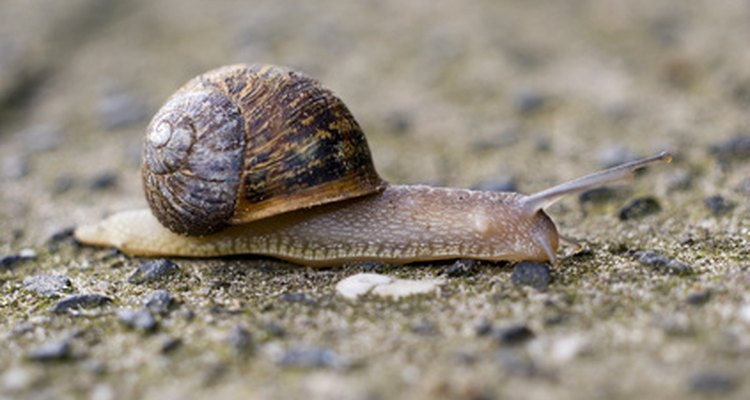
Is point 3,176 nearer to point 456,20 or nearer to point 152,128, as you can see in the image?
point 152,128

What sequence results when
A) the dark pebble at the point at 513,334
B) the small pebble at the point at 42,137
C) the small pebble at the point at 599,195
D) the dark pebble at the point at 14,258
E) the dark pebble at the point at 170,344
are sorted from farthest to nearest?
the small pebble at the point at 42,137
the small pebble at the point at 599,195
the dark pebble at the point at 14,258
the dark pebble at the point at 170,344
the dark pebble at the point at 513,334

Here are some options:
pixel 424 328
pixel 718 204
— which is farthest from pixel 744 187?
pixel 424 328

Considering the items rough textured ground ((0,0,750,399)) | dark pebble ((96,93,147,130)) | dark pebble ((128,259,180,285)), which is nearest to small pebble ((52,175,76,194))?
rough textured ground ((0,0,750,399))

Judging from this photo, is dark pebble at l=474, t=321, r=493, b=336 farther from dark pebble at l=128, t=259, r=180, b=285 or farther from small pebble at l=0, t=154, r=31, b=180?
small pebble at l=0, t=154, r=31, b=180

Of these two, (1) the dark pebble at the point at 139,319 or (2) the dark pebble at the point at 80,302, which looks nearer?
(1) the dark pebble at the point at 139,319

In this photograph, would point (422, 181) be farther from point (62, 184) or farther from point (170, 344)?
point (170, 344)

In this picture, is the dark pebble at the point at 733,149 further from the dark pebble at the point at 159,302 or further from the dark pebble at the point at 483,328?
the dark pebble at the point at 159,302

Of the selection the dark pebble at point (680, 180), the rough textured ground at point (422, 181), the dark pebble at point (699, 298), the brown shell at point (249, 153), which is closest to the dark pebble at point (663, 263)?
the rough textured ground at point (422, 181)
